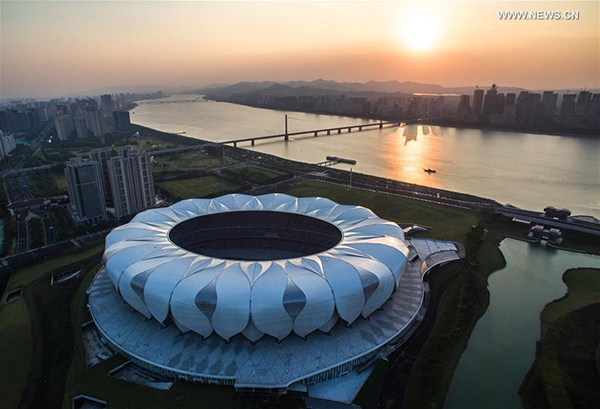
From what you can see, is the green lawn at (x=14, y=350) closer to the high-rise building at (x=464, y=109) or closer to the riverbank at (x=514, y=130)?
the riverbank at (x=514, y=130)

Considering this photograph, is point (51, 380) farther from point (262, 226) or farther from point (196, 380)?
point (262, 226)

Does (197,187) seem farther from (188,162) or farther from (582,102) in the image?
(582,102)

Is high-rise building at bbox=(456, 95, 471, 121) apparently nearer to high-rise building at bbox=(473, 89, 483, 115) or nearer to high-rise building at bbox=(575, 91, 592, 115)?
high-rise building at bbox=(473, 89, 483, 115)

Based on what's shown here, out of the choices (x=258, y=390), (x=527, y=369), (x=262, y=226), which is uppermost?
(x=262, y=226)

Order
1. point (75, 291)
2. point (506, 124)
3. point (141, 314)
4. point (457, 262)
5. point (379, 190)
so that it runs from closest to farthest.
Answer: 1. point (141, 314)
2. point (75, 291)
3. point (457, 262)
4. point (379, 190)
5. point (506, 124)

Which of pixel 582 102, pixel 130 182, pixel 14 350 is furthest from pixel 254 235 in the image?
pixel 582 102

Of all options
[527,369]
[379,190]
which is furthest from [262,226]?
[379,190]

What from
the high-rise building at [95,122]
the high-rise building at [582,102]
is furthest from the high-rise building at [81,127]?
the high-rise building at [582,102]
